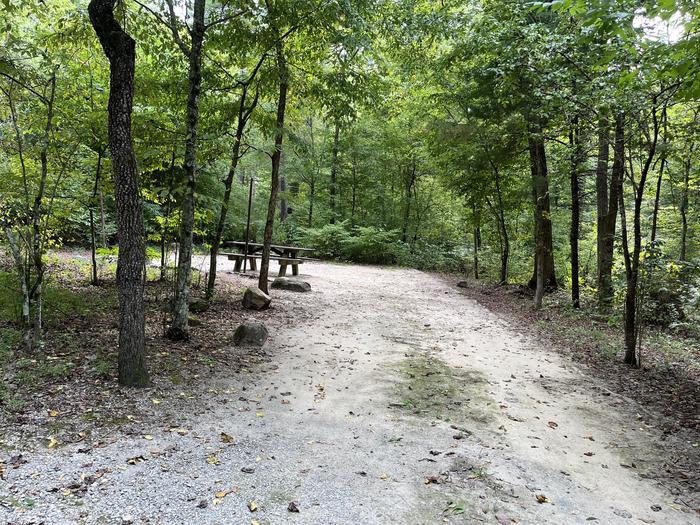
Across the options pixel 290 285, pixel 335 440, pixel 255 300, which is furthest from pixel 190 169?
pixel 290 285

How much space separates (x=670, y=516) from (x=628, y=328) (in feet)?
12.2

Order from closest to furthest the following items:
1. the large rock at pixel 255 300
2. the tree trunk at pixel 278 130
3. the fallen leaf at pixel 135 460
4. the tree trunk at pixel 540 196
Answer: the fallen leaf at pixel 135 460 < the tree trunk at pixel 278 130 < the large rock at pixel 255 300 < the tree trunk at pixel 540 196

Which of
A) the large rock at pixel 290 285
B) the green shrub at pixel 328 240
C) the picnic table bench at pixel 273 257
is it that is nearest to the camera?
the large rock at pixel 290 285

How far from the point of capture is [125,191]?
155 inches

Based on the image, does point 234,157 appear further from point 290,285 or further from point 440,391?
point 440,391

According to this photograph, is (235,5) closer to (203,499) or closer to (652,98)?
(652,98)

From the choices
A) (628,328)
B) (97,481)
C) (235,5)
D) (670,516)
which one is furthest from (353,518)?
(235,5)

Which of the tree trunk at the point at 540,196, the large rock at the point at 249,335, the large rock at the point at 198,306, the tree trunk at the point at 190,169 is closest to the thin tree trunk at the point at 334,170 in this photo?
the tree trunk at the point at 540,196

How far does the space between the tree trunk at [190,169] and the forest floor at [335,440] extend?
1.70ft

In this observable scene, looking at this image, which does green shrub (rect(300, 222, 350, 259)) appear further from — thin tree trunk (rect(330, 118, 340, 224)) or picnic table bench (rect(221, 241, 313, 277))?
picnic table bench (rect(221, 241, 313, 277))

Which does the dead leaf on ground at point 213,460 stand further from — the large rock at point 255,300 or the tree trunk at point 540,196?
the tree trunk at point 540,196

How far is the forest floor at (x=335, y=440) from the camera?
276cm

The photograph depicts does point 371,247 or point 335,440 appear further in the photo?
point 371,247

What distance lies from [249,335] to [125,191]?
281 cm
